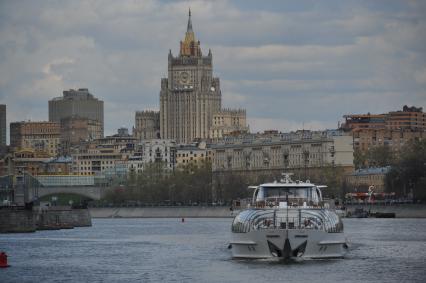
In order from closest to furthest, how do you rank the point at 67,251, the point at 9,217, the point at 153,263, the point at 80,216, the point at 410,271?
the point at 410,271, the point at 153,263, the point at 67,251, the point at 9,217, the point at 80,216

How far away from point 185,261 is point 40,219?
6316 cm

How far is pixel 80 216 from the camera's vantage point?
6703 inches

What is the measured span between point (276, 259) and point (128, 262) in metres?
11.5

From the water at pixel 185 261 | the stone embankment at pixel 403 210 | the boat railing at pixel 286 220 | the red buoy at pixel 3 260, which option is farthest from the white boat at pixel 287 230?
the stone embankment at pixel 403 210

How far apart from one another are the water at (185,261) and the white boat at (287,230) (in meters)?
0.62

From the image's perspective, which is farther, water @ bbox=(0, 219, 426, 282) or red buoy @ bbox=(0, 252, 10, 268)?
red buoy @ bbox=(0, 252, 10, 268)

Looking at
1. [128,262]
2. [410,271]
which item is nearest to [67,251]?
[128,262]

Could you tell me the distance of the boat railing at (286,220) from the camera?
8781cm

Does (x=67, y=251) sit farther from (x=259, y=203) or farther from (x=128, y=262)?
(x=259, y=203)

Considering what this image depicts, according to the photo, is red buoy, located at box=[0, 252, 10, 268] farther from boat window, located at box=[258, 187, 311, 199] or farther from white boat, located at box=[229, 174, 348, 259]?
boat window, located at box=[258, 187, 311, 199]

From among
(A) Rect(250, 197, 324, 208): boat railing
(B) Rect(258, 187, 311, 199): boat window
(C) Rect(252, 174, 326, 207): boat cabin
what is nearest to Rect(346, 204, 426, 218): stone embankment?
(C) Rect(252, 174, 326, 207): boat cabin

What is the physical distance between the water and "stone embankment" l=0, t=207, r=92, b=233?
7.07 metres

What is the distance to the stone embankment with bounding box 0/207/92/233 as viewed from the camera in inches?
5635

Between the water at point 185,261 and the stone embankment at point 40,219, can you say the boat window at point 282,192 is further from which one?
the stone embankment at point 40,219
